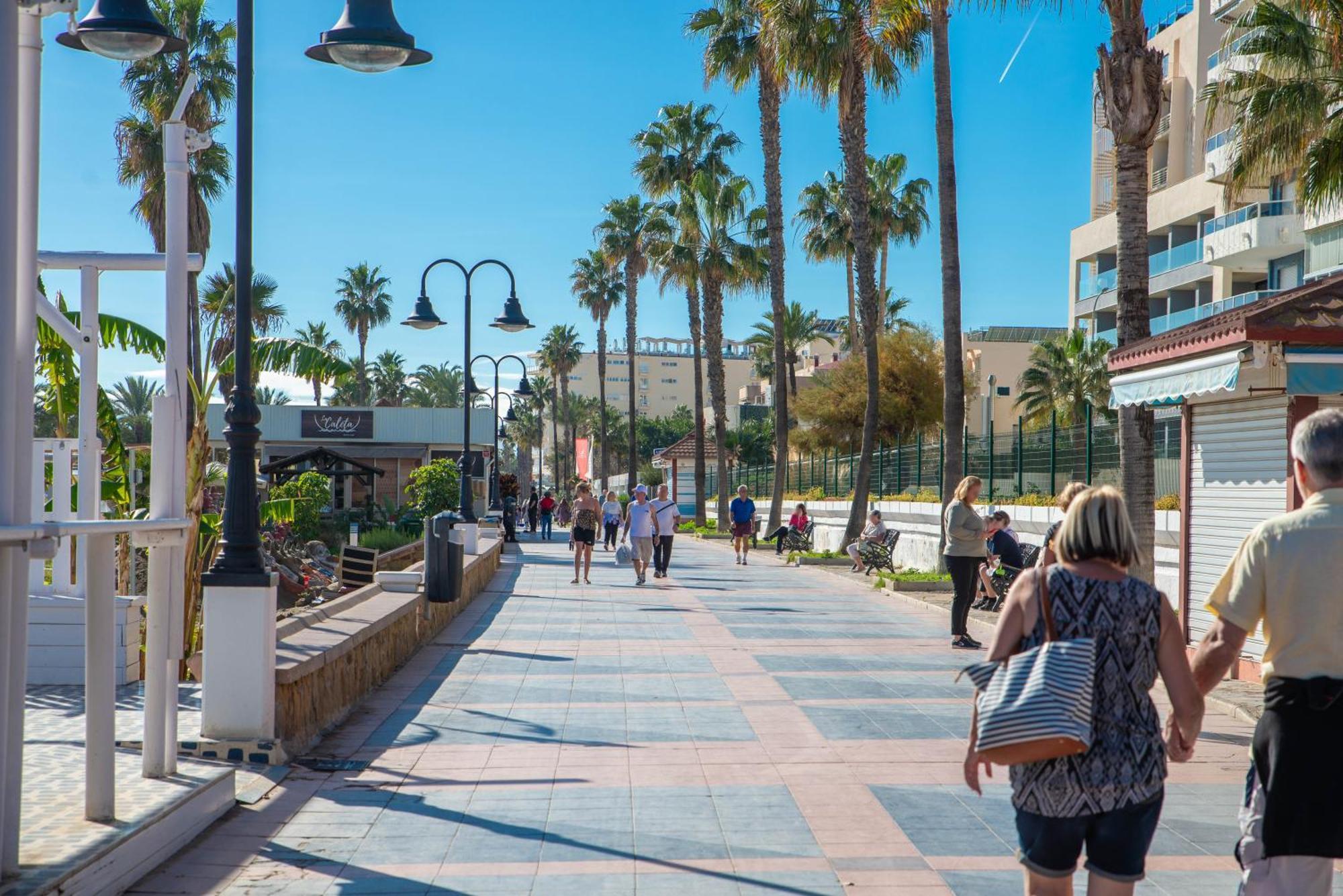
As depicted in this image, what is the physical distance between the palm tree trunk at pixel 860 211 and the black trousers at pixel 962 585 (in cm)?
1352

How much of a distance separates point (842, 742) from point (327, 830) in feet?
11.5

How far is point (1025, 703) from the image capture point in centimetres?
368

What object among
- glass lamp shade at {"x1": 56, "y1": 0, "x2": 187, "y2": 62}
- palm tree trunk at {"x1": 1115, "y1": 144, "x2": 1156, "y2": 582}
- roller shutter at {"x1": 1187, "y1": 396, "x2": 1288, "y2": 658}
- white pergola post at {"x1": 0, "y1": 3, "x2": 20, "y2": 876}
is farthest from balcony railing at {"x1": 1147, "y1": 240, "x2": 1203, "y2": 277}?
white pergola post at {"x1": 0, "y1": 3, "x2": 20, "y2": 876}

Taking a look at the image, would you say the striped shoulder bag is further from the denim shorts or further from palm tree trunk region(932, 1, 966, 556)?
palm tree trunk region(932, 1, 966, 556)

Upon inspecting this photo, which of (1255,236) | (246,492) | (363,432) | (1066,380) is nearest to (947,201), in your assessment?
(246,492)

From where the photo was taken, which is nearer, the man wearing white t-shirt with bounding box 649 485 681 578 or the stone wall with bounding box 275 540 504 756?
the stone wall with bounding box 275 540 504 756

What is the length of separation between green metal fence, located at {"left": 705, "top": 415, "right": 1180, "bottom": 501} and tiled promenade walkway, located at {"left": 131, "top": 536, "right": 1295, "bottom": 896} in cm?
579

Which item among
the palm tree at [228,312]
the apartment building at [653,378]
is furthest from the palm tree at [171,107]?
the apartment building at [653,378]

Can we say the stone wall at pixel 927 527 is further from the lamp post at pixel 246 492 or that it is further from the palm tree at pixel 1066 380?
the palm tree at pixel 1066 380

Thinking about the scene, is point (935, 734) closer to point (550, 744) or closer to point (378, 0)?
point (550, 744)

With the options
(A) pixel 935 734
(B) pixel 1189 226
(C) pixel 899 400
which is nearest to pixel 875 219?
(C) pixel 899 400

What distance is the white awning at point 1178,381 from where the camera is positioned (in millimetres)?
9944

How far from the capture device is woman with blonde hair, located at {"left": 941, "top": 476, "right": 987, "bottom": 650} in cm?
1359

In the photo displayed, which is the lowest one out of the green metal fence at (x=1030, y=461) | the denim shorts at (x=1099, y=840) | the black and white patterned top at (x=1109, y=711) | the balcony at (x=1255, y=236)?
the denim shorts at (x=1099, y=840)
